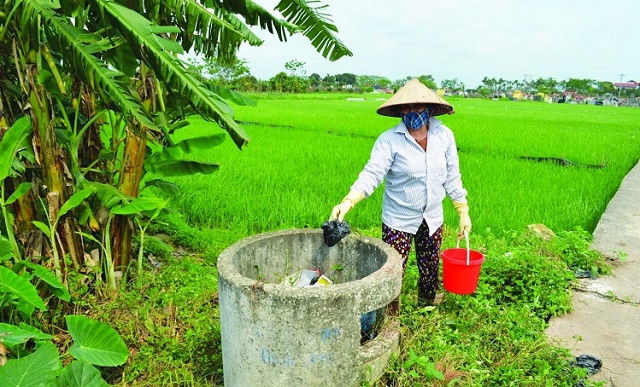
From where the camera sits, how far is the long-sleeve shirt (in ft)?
8.28

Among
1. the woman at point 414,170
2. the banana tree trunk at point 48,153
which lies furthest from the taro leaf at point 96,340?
the woman at point 414,170

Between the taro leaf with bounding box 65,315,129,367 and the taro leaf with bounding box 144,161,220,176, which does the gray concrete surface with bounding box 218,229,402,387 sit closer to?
the taro leaf with bounding box 65,315,129,367

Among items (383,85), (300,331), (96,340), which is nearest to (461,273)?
(300,331)

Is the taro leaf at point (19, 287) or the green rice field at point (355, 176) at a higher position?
the taro leaf at point (19, 287)

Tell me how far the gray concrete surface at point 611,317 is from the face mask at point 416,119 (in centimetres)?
123

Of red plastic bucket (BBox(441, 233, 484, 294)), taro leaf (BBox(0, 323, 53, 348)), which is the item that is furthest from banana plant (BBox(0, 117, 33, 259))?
red plastic bucket (BBox(441, 233, 484, 294))

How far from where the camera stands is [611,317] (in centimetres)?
281

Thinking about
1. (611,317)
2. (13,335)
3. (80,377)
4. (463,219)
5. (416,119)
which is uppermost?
(416,119)

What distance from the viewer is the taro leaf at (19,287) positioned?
6.59ft

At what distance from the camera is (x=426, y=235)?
2.75 meters

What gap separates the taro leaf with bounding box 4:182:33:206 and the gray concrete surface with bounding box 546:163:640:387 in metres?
2.56

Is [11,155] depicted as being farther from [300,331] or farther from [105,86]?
[300,331]

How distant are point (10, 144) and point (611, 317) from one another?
3.09 m

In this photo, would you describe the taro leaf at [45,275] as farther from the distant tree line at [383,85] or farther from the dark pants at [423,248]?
the distant tree line at [383,85]
